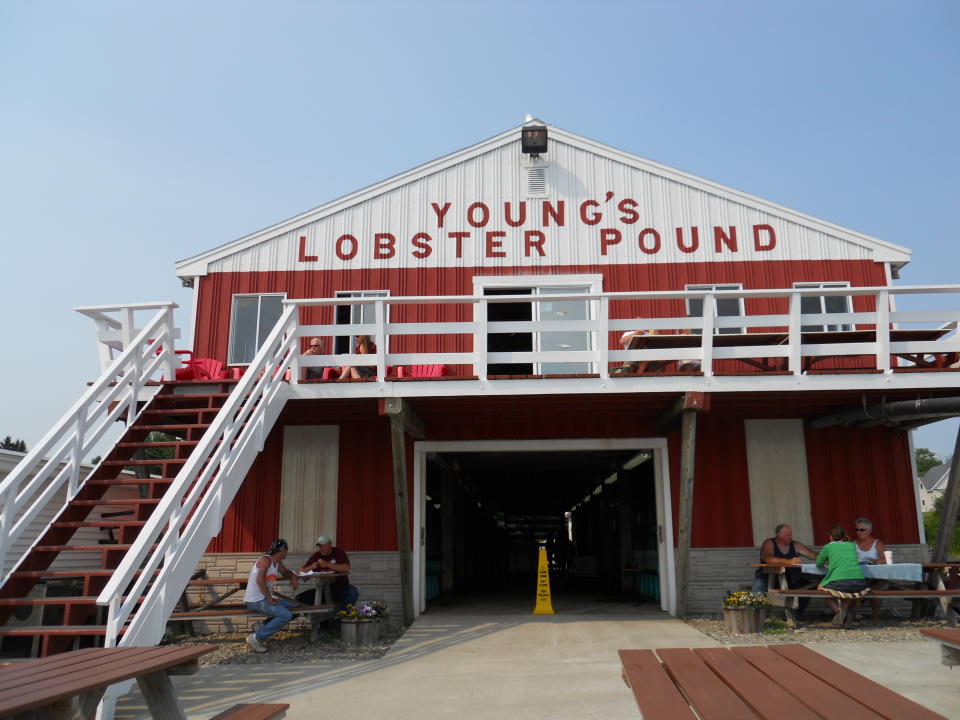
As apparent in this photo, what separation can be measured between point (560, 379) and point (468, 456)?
7.10 m

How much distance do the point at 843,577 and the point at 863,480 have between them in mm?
2800

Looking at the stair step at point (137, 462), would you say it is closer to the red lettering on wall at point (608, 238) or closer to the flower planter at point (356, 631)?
the flower planter at point (356, 631)

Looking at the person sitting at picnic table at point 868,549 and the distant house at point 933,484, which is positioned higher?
the distant house at point 933,484

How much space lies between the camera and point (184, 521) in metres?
7.93

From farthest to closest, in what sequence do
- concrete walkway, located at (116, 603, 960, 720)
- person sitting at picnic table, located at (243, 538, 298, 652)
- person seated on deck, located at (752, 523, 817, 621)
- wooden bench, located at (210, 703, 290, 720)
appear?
1. person seated on deck, located at (752, 523, 817, 621)
2. person sitting at picnic table, located at (243, 538, 298, 652)
3. concrete walkway, located at (116, 603, 960, 720)
4. wooden bench, located at (210, 703, 290, 720)

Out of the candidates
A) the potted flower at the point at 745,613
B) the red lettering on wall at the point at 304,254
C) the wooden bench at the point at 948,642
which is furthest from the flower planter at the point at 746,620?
the red lettering on wall at the point at 304,254

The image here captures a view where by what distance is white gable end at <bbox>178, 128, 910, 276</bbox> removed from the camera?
13047mm

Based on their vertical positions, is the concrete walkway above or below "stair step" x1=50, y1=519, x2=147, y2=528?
below

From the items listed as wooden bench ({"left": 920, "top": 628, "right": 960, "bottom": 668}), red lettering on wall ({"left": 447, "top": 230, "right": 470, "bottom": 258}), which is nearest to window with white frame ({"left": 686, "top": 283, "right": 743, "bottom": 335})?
red lettering on wall ({"left": 447, "top": 230, "right": 470, "bottom": 258})

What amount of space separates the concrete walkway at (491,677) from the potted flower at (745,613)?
1.64 feet

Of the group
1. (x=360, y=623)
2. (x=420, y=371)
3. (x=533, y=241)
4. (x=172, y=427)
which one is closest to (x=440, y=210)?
(x=533, y=241)

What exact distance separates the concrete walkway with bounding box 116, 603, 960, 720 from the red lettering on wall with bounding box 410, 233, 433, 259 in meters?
6.01

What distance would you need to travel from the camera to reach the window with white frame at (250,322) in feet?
42.1

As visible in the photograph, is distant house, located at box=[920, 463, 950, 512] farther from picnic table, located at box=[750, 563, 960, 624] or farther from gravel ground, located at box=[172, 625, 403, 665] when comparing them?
gravel ground, located at box=[172, 625, 403, 665]
